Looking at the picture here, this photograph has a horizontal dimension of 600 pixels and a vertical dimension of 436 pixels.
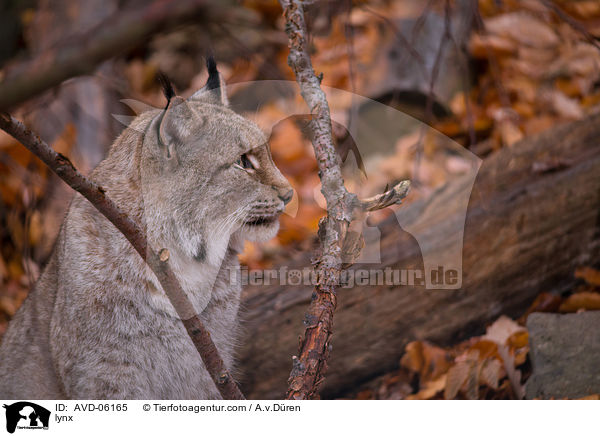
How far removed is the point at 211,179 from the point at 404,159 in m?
0.54

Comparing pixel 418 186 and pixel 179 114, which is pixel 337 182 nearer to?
pixel 179 114

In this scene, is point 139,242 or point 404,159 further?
point 404,159

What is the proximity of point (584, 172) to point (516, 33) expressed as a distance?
1.60ft

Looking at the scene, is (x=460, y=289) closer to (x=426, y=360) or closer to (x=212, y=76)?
(x=426, y=360)

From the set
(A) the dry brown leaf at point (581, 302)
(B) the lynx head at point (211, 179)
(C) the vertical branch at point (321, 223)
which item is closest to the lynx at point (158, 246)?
(B) the lynx head at point (211, 179)

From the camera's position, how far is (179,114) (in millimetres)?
1209

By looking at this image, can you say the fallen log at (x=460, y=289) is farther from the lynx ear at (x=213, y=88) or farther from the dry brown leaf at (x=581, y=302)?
the lynx ear at (x=213, y=88)

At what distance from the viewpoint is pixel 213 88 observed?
132 centimetres

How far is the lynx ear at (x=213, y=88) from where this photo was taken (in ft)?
4.32

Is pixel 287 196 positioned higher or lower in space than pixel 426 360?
higher

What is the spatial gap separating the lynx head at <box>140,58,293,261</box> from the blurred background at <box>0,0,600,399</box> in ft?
0.15

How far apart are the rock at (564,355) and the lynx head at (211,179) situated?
0.79m

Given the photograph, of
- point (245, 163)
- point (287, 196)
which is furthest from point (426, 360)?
point (245, 163)
